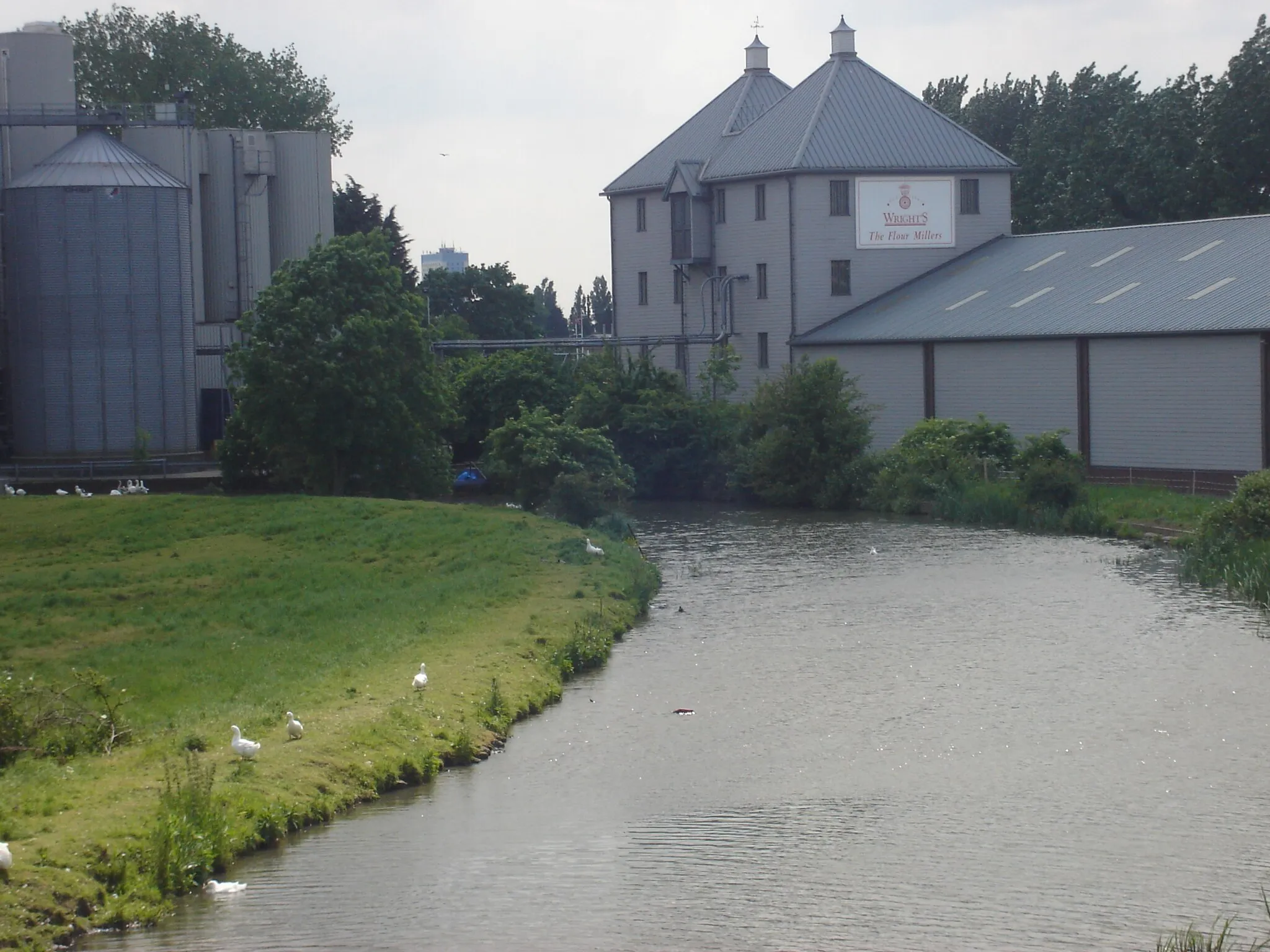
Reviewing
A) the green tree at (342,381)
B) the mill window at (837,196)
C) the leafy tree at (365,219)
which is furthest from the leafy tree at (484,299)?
the green tree at (342,381)

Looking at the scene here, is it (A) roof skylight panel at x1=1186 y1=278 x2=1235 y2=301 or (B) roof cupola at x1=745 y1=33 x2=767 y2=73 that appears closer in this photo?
(A) roof skylight panel at x1=1186 y1=278 x2=1235 y2=301

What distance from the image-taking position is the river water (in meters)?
13.3

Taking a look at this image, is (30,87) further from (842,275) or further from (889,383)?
(889,383)

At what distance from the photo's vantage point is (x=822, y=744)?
19.5m

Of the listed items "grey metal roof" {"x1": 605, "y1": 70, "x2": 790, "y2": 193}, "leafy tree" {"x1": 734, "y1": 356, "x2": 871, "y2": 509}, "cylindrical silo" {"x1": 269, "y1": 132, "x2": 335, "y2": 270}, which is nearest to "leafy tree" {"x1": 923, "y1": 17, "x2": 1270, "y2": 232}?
"grey metal roof" {"x1": 605, "y1": 70, "x2": 790, "y2": 193}

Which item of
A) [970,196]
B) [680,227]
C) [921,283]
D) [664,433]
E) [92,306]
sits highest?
[970,196]

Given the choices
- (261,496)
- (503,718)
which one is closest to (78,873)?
(503,718)

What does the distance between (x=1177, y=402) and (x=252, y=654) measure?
29.3 metres

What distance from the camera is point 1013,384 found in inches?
1935

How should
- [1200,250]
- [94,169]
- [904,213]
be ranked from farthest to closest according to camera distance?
1. [904,213]
2. [94,169]
3. [1200,250]

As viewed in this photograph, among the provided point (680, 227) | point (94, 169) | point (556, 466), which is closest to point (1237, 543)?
point (556, 466)

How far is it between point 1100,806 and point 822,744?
151 inches

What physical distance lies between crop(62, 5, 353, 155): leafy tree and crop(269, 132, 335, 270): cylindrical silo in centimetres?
2724

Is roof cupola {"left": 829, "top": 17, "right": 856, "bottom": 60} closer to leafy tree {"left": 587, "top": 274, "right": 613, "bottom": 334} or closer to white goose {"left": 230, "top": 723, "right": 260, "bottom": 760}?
white goose {"left": 230, "top": 723, "right": 260, "bottom": 760}
